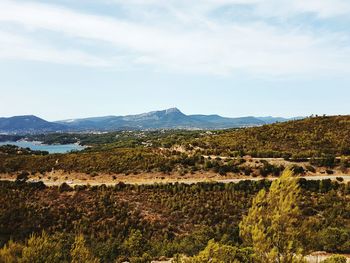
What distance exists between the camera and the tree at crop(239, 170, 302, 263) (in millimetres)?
15625

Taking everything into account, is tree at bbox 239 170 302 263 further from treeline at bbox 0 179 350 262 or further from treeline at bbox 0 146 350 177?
treeline at bbox 0 146 350 177

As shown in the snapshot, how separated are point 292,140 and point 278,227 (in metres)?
63.9

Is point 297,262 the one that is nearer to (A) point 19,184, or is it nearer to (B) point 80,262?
(B) point 80,262

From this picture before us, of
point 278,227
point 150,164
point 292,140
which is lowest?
point 150,164

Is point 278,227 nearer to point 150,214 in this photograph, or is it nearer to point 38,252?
point 38,252

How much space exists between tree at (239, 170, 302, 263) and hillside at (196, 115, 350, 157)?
158 feet

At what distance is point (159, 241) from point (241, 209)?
12046mm

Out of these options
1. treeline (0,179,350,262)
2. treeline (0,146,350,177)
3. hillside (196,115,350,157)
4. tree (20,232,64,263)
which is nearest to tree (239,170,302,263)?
tree (20,232,64,263)

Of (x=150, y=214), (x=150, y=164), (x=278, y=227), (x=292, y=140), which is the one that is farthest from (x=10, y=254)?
(x=292, y=140)

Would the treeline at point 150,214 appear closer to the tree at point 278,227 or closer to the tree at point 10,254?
the tree at point 10,254

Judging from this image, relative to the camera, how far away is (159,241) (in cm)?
3556

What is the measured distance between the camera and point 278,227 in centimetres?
1606

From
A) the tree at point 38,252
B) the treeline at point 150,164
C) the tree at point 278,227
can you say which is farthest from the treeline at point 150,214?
the tree at point 278,227

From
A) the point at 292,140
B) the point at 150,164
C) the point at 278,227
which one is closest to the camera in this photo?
the point at 278,227
